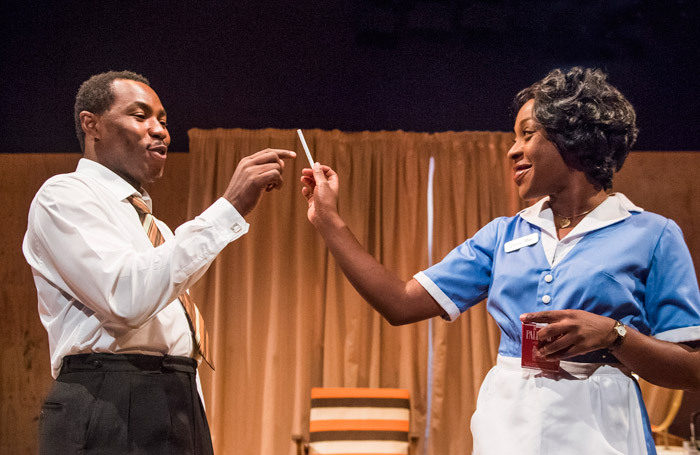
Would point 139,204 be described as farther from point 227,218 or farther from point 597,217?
point 597,217

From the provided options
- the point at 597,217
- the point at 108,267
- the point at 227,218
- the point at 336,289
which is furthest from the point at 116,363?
the point at 336,289

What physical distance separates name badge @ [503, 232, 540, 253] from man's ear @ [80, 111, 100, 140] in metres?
1.29

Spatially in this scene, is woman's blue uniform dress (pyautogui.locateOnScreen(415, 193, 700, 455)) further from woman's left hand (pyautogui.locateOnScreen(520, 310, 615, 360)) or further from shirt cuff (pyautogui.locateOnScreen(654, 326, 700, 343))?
woman's left hand (pyautogui.locateOnScreen(520, 310, 615, 360))

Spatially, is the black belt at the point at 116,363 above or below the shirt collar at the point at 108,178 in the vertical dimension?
below

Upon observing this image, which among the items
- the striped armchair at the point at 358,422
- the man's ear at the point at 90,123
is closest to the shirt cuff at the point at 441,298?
the man's ear at the point at 90,123

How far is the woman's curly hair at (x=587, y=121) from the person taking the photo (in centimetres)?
156

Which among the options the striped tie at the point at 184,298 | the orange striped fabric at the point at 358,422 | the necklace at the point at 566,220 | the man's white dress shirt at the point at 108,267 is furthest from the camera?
the orange striped fabric at the point at 358,422

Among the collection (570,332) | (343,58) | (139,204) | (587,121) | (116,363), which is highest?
(343,58)

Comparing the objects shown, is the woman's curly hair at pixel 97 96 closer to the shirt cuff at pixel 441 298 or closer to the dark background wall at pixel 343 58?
the shirt cuff at pixel 441 298

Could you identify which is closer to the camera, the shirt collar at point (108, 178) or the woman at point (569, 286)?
the woman at point (569, 286)

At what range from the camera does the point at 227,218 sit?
5.14 ft

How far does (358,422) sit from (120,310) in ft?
10.7

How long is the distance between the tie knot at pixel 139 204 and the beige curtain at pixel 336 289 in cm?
301

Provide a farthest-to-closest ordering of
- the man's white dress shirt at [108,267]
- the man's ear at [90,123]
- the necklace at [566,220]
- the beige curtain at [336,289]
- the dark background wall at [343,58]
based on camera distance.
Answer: the dark background wall at [343,58]
the beige curtain at [336,289]
the man's ear at [90,123]
the necklace at [566,220]
the man's white dress shirt at [108,267]
